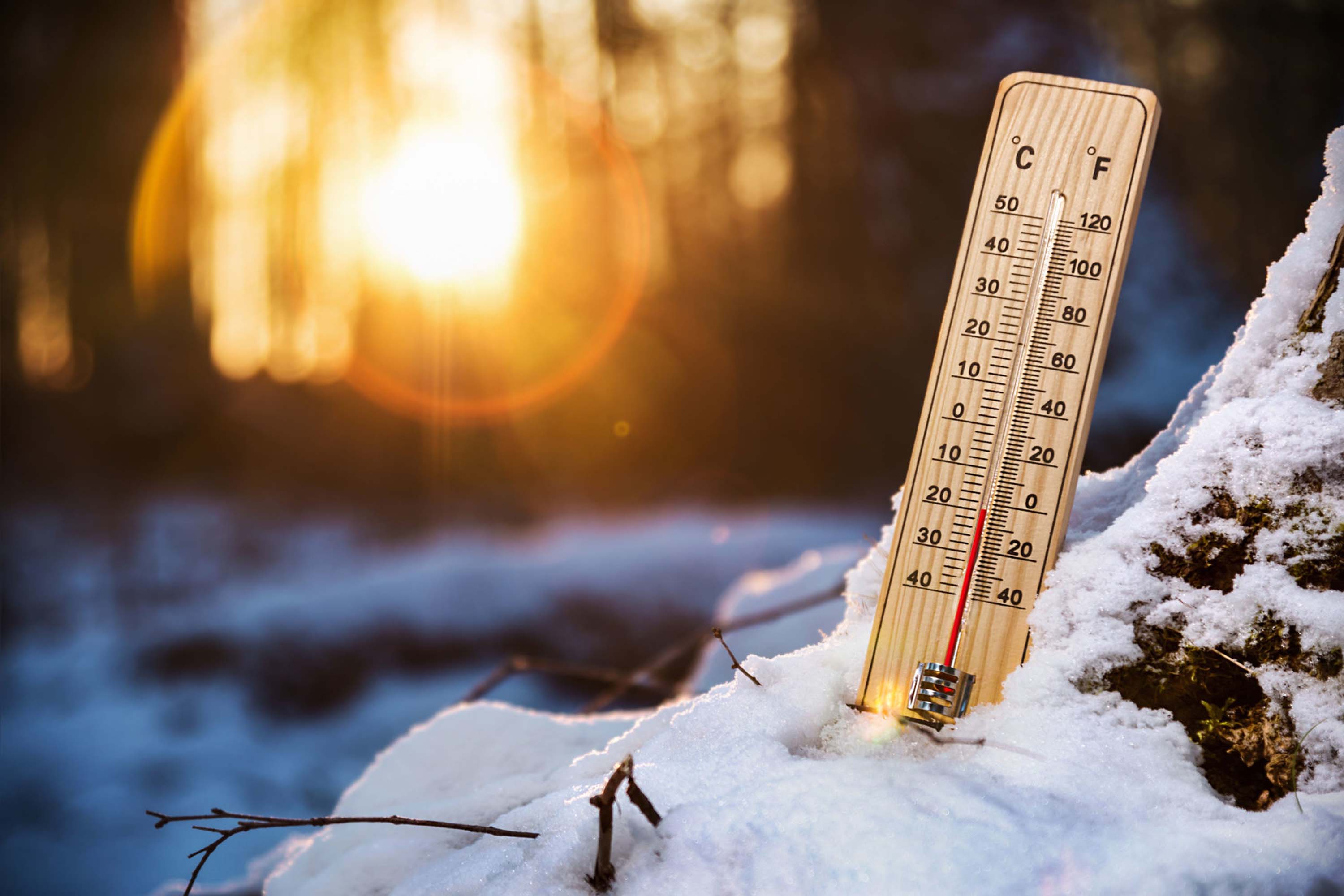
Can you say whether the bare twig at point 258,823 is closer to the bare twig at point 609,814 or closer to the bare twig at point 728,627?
the bare twig at point 609,814

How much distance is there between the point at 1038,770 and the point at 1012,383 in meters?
0.43

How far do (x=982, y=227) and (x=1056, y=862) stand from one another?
26.8 inches

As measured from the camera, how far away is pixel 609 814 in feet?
1.89

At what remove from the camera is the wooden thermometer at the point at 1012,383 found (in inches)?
33.2

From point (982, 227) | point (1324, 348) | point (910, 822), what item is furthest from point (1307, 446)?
point (910, 822)

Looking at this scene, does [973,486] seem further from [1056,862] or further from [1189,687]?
[1056,862]

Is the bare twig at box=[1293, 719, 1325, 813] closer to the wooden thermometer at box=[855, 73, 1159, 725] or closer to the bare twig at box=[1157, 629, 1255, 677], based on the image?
the bare twig at box=[1157, 629, 1255, 677]

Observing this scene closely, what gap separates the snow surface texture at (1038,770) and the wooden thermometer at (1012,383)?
0.18 feet

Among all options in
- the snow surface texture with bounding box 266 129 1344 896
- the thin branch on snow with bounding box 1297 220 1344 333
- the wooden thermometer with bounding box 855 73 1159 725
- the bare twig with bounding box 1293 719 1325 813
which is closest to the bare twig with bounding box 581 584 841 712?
the snow surface texture with bounding box 266 129 1344 896

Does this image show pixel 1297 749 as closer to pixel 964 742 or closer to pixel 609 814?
pixel 964 742

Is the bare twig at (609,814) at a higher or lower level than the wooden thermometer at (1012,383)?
lower

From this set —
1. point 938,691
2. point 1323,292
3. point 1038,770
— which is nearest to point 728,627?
point 938,691

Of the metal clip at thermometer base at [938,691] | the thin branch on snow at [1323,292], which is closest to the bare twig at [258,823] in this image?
the metal clip at thermometer base at [938,691]

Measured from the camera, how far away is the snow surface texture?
1.86ft
